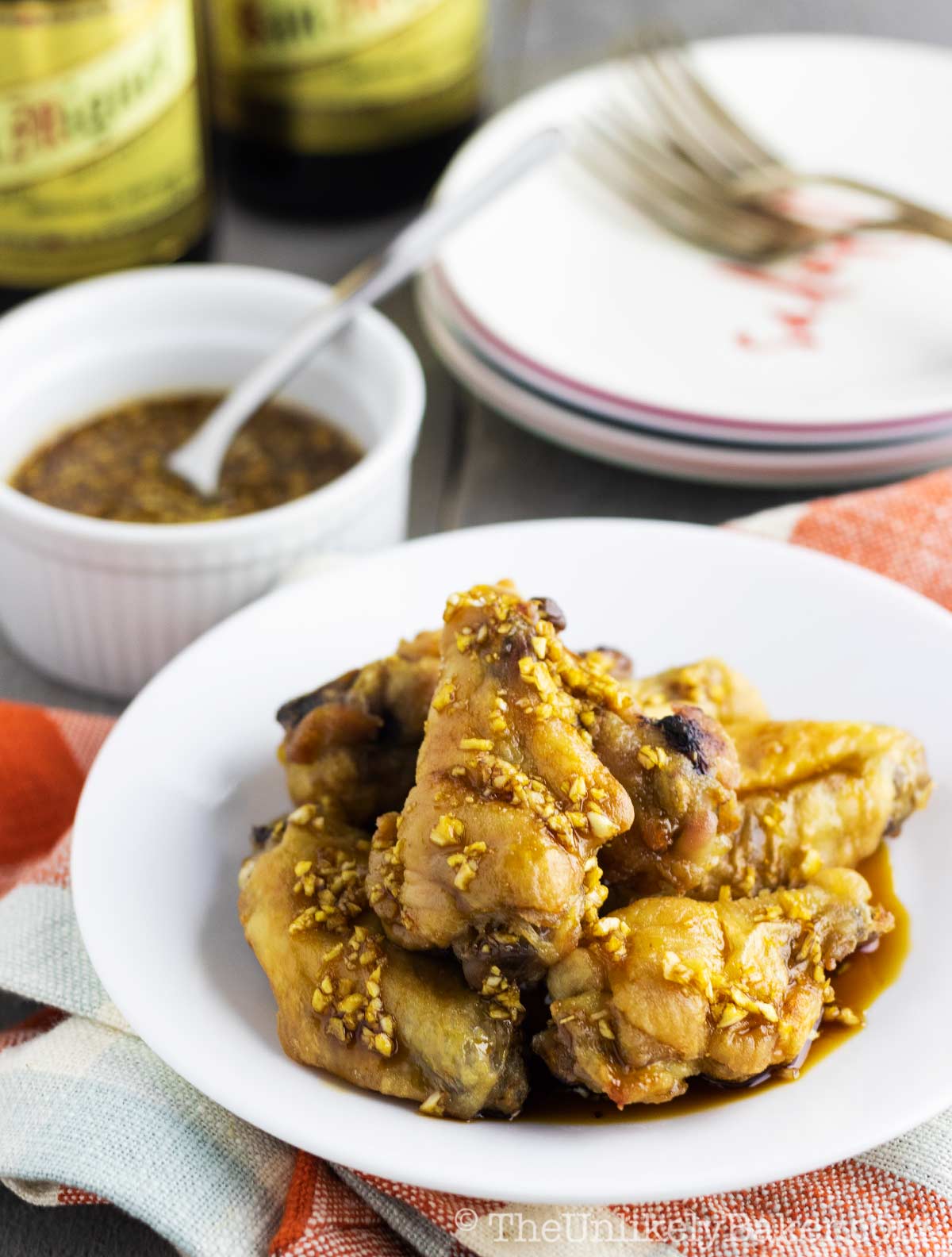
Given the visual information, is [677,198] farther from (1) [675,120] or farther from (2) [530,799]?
(2) [530,799]

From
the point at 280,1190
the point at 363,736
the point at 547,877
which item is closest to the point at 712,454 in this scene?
the point at 363,736

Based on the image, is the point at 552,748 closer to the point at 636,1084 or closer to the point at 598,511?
the point at 636,1084

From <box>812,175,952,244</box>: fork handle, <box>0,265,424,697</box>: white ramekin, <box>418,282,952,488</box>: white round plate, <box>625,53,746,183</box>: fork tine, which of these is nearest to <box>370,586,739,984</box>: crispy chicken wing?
<box>0,265,424,697</box>: white ramekin

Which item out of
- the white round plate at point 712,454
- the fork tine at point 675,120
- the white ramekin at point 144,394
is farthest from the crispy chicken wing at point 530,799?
the fork tine at point 675,120

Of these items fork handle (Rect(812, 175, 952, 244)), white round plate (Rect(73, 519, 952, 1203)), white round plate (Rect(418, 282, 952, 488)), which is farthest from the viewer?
fork handle (Rect(812, 175, 952, 244))

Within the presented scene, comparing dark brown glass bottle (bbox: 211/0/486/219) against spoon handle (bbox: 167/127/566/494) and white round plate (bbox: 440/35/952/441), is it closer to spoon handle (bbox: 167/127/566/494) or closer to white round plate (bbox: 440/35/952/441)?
white round plate (bbox: 440/35/952/441)

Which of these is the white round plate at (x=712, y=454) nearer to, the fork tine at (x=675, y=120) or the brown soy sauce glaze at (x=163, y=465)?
the brown soy sauce glaze at (x=163, y=465)
